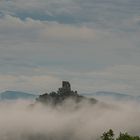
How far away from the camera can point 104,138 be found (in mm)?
123188

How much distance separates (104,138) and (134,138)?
8.21 metres

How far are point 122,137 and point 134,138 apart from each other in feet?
10.9

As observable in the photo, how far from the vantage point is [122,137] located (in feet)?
406

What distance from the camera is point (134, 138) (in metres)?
124

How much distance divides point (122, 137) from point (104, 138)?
16.1ft
